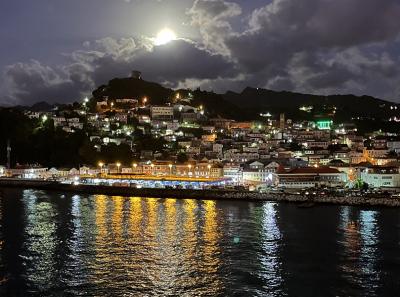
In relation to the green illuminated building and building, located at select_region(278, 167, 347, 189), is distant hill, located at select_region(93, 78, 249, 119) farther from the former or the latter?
building, located at select_region(278, 167, 347, 189)

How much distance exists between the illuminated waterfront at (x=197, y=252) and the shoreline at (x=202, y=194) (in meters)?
3.32

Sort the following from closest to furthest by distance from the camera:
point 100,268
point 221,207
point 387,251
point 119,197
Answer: point 100,268 < point 387,251 < point 221,207 < point 119,197

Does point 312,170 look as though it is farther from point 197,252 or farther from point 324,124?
point 324,124

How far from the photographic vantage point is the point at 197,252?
15836 millimetres

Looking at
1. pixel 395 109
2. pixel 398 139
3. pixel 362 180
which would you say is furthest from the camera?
pixel 395 109

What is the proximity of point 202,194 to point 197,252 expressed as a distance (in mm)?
17574

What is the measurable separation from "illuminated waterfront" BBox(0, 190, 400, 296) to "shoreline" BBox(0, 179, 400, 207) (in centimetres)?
332

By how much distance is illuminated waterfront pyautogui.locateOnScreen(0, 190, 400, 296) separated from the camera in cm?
1234

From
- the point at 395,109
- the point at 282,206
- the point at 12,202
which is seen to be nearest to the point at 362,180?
the point at 282,206

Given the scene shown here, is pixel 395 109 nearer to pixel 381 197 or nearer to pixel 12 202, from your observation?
pixel 381 197

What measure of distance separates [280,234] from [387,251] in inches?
165

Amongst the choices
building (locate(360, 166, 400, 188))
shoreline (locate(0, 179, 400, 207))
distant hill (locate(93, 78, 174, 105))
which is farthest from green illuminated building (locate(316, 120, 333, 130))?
shoreline (locate(0, 179, 400, 207))

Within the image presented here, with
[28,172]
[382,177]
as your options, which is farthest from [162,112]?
[382,177]

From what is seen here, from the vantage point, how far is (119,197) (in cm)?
3356
